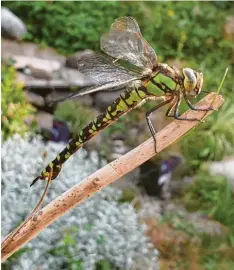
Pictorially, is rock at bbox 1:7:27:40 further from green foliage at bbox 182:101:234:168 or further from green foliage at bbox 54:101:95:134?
green foliage at bbox 182:101:234:168

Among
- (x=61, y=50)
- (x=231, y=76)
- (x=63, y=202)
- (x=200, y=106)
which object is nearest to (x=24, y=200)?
(x=63, y=202)

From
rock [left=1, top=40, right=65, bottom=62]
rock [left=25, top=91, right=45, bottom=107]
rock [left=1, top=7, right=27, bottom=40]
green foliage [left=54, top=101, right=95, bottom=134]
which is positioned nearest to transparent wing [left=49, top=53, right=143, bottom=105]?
green foliage [left=54, top=101, right=95, bottom=134]

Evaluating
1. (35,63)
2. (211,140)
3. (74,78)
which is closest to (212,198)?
(211,140)

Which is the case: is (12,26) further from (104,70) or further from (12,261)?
(104,70)

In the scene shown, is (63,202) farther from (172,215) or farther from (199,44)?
(199,44)

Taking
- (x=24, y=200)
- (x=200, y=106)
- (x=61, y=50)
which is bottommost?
(x=61, y=50)
